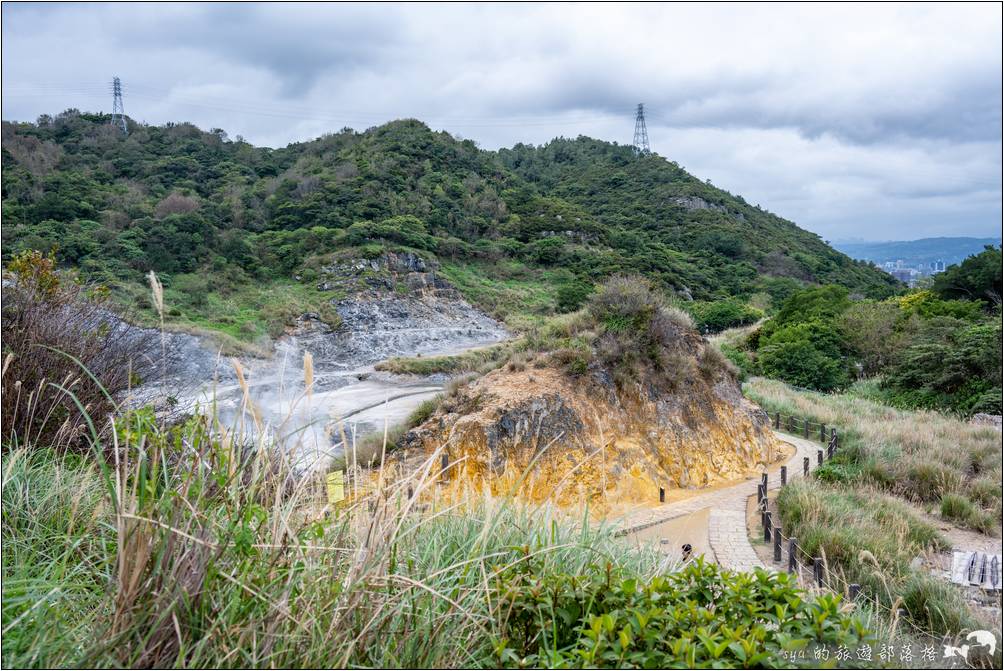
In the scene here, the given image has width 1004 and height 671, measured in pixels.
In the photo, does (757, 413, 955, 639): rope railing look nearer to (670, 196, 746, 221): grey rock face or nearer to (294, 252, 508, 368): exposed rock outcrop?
(294, 252, 508, 368): exposed rock outcrop

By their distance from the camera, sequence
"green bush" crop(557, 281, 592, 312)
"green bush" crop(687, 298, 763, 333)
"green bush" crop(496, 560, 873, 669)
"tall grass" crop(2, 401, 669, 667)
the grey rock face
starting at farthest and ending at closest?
the grey rock face < "green bush" crop(687, 298, 763, 333) < "green bush" crop(557, 281, 592, 312) < "green bush" crop(496, 560, 873, 669) < "tall grass" crop(2, 401, 669, 667)

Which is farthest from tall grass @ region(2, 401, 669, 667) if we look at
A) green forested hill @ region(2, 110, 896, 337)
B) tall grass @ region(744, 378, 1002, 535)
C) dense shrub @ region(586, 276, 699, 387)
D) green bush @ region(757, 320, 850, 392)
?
green forested hill @ region(2, 110, 896, 337)

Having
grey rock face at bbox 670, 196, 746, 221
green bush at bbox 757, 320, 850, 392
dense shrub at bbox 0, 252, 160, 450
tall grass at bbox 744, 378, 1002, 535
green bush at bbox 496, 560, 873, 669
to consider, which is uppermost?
grey rock face at bbox 670, 196, 746, 221

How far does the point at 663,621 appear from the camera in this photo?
7.06ft

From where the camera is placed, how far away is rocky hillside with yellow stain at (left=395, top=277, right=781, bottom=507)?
9883 millimetres

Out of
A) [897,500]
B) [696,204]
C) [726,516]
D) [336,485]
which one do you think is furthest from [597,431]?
[696,204]

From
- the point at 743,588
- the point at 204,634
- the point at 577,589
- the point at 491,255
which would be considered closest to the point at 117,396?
the point at 204,634

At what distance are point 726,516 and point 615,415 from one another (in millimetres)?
2380

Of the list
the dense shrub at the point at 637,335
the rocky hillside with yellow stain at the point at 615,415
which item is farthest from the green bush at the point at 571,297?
the dense shrub at the point at 637,335

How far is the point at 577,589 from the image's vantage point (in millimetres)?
2236

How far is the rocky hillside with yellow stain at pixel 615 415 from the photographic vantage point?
9.88 meters

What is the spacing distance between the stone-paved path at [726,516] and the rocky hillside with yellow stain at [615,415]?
47cm

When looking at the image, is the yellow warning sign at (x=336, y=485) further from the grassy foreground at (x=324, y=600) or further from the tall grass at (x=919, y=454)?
the tall grass at (x=919, y=454)

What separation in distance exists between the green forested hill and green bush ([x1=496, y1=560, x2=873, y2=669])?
3044cm
